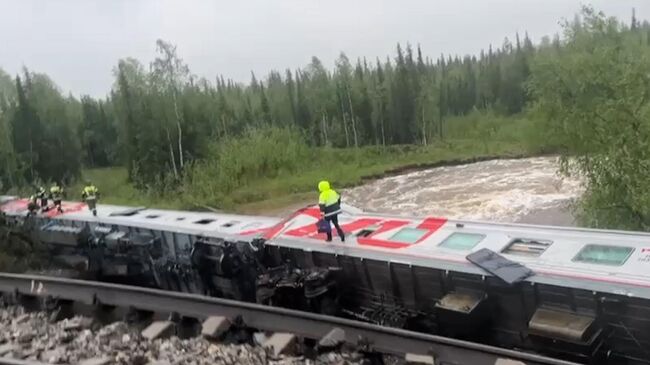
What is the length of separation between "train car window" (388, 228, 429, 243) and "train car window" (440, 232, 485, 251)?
47 centimetres

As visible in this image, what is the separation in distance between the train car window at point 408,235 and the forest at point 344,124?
7.34m

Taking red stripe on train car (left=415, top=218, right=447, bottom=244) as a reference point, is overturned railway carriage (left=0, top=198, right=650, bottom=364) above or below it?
below

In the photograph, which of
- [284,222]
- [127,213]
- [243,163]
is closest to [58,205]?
[127,213]

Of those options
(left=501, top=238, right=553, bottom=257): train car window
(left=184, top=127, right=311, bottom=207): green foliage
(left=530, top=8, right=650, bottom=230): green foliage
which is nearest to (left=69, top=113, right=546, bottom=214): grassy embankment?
(left=184, top=127, right=311, bottom=207): green foliage

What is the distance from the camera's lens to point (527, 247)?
8.01 metres

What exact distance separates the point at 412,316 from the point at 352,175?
32999mm

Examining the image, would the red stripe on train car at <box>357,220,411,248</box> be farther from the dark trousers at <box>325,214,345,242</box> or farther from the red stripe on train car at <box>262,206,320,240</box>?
the red stripe on train car at <box>262,206,320,240</box>

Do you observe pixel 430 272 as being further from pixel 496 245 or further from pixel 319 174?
pixel 319 174

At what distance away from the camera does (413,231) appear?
30.4 feet

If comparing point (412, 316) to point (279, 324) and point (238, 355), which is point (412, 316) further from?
point (238, 355)

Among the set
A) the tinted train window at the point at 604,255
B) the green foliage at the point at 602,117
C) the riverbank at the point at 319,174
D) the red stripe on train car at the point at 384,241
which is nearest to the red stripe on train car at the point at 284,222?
the red stripe on train car at the point at 384,241

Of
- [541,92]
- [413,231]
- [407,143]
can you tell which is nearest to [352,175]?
[407,143]

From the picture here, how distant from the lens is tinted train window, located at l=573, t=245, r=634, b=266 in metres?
7.12

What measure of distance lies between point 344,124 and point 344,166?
36.7 ft
